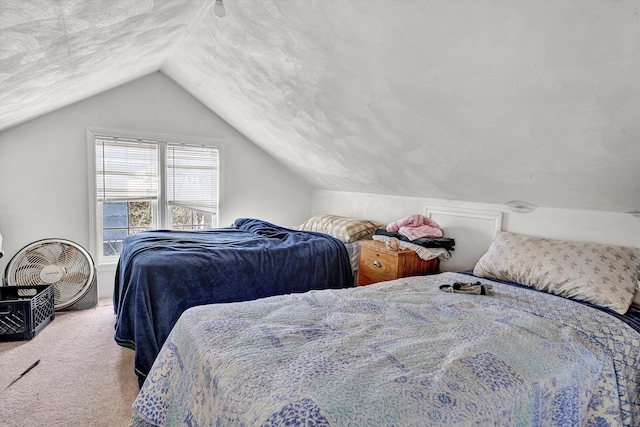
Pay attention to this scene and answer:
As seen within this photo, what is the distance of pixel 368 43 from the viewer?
6.46ft

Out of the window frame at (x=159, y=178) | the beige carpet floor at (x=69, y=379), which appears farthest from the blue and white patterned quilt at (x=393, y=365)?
the window frame at (x=159, y=178)

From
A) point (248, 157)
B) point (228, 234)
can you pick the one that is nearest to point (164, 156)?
point (248, 157)

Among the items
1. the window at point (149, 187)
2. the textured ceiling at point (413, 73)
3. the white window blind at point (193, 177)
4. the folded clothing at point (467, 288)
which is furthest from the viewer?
the white window blind at point (193, 177)

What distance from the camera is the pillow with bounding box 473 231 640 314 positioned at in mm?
1890

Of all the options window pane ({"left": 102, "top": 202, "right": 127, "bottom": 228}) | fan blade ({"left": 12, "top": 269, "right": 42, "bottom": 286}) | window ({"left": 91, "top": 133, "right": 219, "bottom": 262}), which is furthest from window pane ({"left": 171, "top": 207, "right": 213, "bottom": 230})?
fan blade ({"left": 12, "top": 269, "right": 42, "bottom": 286})

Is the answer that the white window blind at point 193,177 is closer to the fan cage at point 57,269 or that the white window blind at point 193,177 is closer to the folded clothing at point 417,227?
the fan cage at point 57,269

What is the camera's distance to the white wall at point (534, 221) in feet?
7.13

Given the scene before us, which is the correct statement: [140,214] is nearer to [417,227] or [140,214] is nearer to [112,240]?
[112,240]

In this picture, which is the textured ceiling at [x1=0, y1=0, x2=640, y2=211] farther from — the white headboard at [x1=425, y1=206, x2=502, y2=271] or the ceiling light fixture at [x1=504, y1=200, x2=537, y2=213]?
the white headboard at [x1=425, y1=206, x2=502, y2=271]

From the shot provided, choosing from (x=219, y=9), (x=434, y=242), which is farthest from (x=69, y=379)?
(x=434, y=242)

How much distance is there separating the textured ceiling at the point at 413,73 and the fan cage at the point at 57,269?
1.19 m

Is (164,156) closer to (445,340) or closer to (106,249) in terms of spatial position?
(106,249)

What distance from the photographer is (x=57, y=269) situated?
10.8ft

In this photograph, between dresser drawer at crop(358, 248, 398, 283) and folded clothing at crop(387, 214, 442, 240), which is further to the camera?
folded clothing at crop(387, 214, 442, 240)
